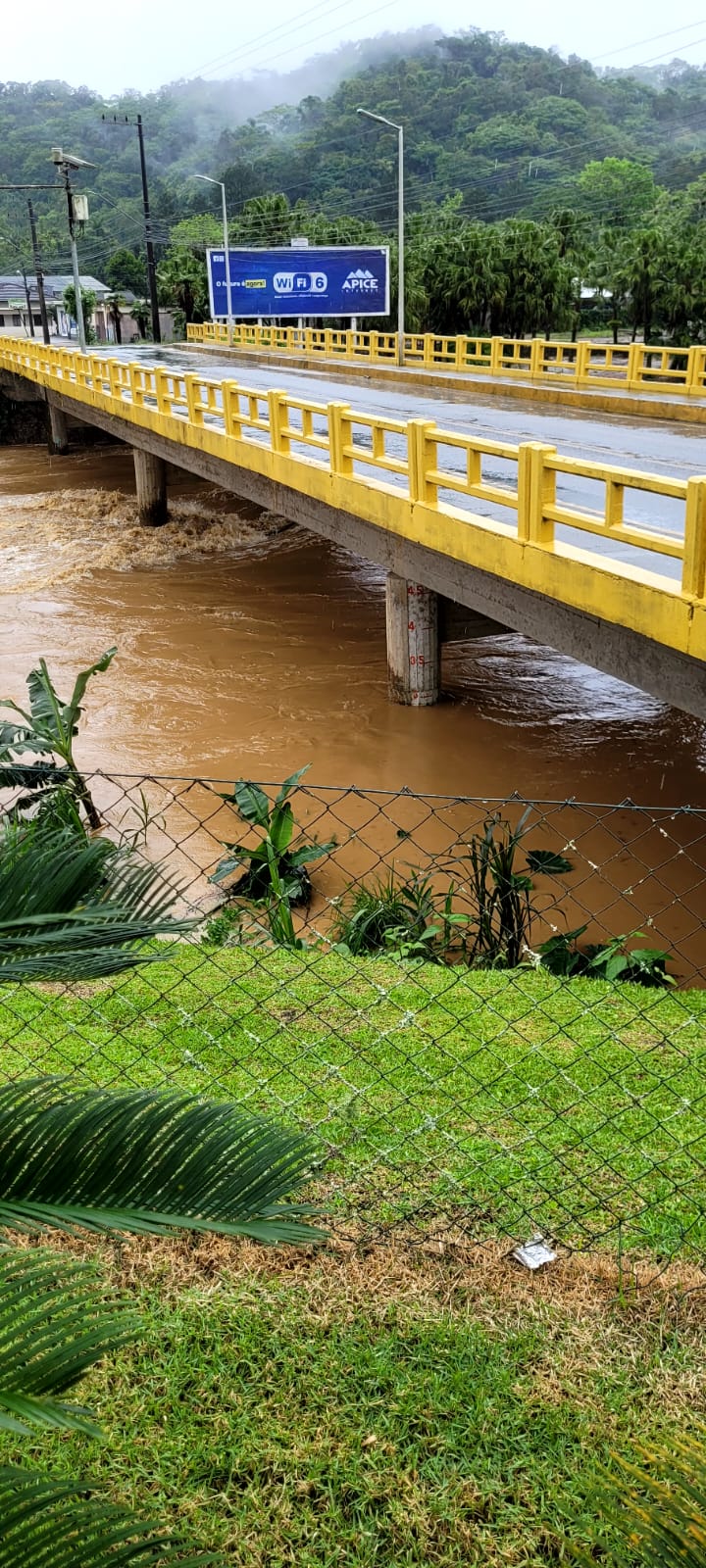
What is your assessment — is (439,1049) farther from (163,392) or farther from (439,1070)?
(163,392)

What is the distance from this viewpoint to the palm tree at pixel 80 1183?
1806 millimetres

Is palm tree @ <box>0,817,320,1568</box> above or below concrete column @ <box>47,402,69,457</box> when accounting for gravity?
above

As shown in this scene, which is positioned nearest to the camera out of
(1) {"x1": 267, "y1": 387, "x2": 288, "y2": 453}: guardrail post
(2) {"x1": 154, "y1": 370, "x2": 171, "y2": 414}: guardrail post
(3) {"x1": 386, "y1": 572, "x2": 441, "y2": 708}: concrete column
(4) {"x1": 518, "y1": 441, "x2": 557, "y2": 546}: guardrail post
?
(4) {"x1": 518, "y1": 441, "x2": 557, "y2": 546}: guardrail post

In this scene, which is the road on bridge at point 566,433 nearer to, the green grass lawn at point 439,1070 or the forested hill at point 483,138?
the green grass lawn at point 439,1070

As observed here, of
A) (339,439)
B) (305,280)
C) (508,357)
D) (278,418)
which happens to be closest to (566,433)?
(278,418)

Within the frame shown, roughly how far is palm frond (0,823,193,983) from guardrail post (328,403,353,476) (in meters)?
9.34

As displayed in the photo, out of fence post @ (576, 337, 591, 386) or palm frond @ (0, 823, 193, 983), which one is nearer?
palm frond @ (0, 823, 193, 983)

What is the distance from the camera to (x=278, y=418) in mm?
13359

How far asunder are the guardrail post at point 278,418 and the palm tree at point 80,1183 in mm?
11458

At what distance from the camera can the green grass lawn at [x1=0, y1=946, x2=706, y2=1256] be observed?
391cm

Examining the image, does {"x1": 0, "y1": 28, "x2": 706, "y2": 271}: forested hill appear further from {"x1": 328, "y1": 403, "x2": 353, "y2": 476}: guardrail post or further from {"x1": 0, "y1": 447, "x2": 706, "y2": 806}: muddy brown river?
{"x1": 328, "y1": 403, "x2": 353, "y2": 476}: guardrail post

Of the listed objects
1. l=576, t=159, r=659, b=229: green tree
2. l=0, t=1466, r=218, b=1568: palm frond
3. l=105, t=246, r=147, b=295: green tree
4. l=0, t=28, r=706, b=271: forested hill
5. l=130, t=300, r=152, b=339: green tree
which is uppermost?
l=0, t=28, r=706, b=271: forested hill

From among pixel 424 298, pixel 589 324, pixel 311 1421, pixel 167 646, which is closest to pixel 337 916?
pixel 311 1421

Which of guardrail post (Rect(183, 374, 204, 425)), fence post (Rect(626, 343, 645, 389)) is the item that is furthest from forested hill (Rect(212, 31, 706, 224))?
guardrail post (Rect(183, 374, 204, 425))
